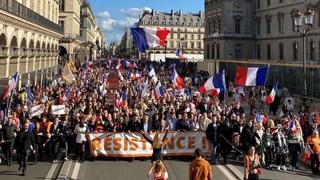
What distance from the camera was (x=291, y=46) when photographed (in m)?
74.5

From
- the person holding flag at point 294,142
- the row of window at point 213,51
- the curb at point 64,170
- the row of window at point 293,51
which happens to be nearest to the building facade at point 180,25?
the row of window at point 213,51

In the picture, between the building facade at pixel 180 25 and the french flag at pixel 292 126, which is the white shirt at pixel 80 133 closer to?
the french flag at pixel 292 126

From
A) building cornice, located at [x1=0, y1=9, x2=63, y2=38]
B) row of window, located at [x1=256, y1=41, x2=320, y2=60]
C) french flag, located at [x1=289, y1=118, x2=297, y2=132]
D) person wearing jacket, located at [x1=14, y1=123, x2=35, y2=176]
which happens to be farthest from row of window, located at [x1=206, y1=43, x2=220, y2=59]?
person wearing jacket, located at [x1=14, y1=123, x2=35, y2=176]

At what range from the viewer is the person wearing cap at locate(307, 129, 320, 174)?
14.6 m

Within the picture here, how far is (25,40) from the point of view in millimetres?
38719

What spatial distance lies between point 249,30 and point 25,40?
56.0 m

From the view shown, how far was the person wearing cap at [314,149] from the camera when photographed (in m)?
14.6

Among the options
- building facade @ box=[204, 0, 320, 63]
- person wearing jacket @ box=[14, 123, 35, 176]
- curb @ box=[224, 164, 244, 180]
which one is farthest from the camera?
building facade @ box=[204, 0, 320, 63]

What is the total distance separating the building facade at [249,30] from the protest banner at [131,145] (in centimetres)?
6103

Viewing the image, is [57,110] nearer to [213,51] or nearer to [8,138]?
[8,138]

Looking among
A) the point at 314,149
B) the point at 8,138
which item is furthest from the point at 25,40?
the point at 314,149

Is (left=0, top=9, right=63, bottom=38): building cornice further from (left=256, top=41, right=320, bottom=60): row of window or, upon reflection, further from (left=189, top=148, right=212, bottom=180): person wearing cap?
(left=256, top=41, right=320, bottom=60): row of window

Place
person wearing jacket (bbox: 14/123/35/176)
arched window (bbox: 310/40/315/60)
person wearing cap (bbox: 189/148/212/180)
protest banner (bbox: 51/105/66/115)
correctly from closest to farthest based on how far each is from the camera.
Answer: person wearing cap (bbox: 189/148/212/180)
person wearing jacket (bbox: 14/123/35/176)
protest banner (bbox: 51/105/66/115)
arched window (bbox: 310/40/315/60)

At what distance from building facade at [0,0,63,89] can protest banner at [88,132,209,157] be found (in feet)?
45.6
